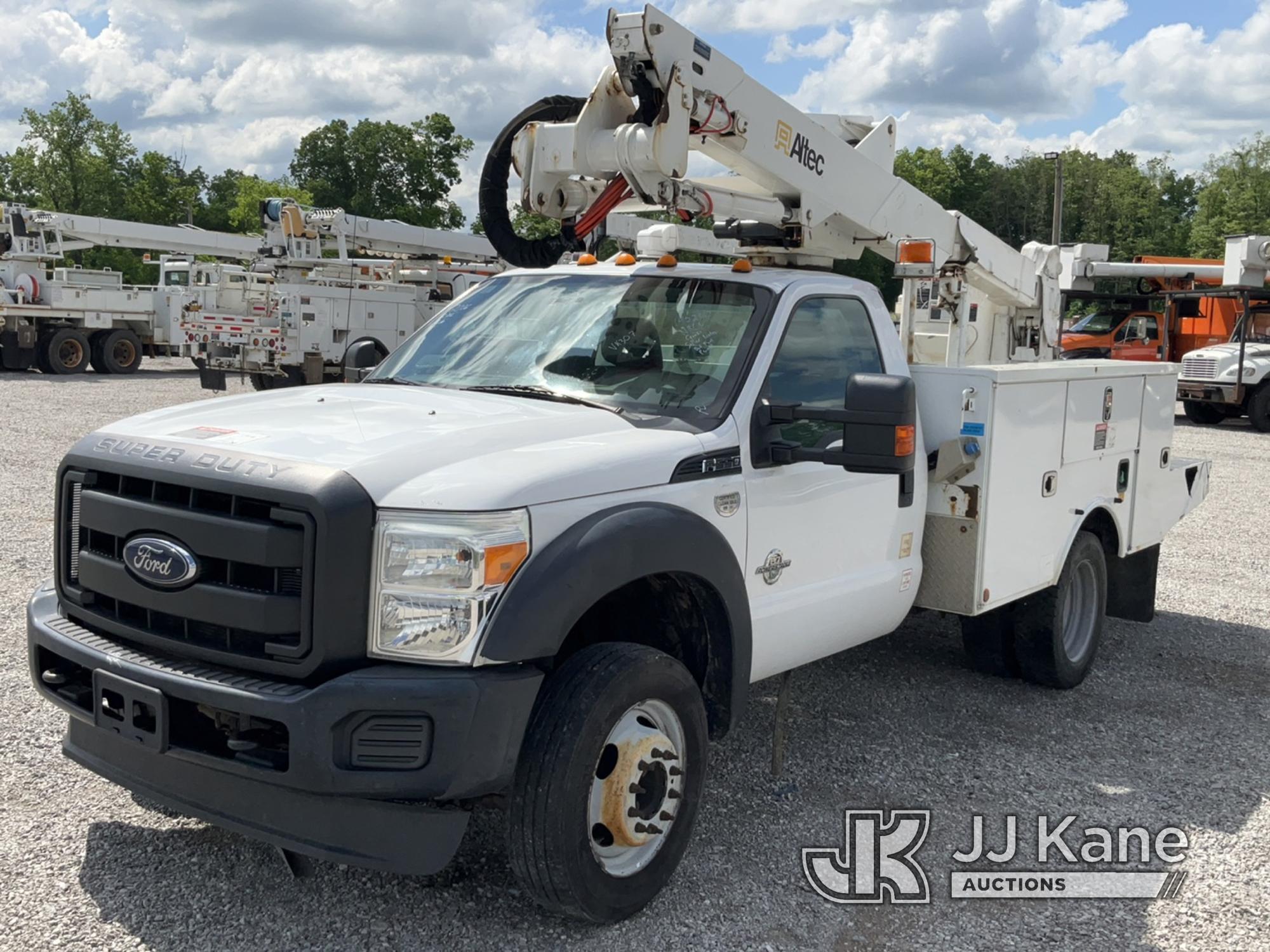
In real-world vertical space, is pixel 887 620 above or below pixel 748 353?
below

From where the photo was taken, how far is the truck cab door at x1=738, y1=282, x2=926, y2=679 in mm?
4266

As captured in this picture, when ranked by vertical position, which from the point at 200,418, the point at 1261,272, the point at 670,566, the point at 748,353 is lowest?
the point at 670,566

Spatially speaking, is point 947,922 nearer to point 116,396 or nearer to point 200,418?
point 200,418

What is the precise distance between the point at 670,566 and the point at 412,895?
1.31 metres

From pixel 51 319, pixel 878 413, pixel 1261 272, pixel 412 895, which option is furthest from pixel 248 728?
pixel 51 319

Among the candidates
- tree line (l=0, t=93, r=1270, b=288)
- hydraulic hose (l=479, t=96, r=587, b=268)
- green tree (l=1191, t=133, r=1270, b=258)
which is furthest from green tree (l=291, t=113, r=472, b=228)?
hydraulic hose (l=479, t=96, r=587, b=268)

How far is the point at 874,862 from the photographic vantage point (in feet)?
13.9

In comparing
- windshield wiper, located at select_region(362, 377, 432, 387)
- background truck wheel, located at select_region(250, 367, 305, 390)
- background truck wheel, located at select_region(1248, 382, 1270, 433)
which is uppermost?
windshield wiper, located at select_region(362, 377, 432, 387)

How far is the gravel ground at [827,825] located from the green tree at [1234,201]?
5922 cm

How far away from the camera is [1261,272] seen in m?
21.0

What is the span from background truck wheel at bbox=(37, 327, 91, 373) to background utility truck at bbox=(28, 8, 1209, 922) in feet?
73.8

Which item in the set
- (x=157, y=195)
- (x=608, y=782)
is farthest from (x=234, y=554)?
(x=157, y=195)

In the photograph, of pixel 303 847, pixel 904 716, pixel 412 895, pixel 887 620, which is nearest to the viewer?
pixel 303 847

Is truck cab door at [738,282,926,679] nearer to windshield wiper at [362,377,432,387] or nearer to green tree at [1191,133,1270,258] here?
windshield wiper at [362,377,432,387]
